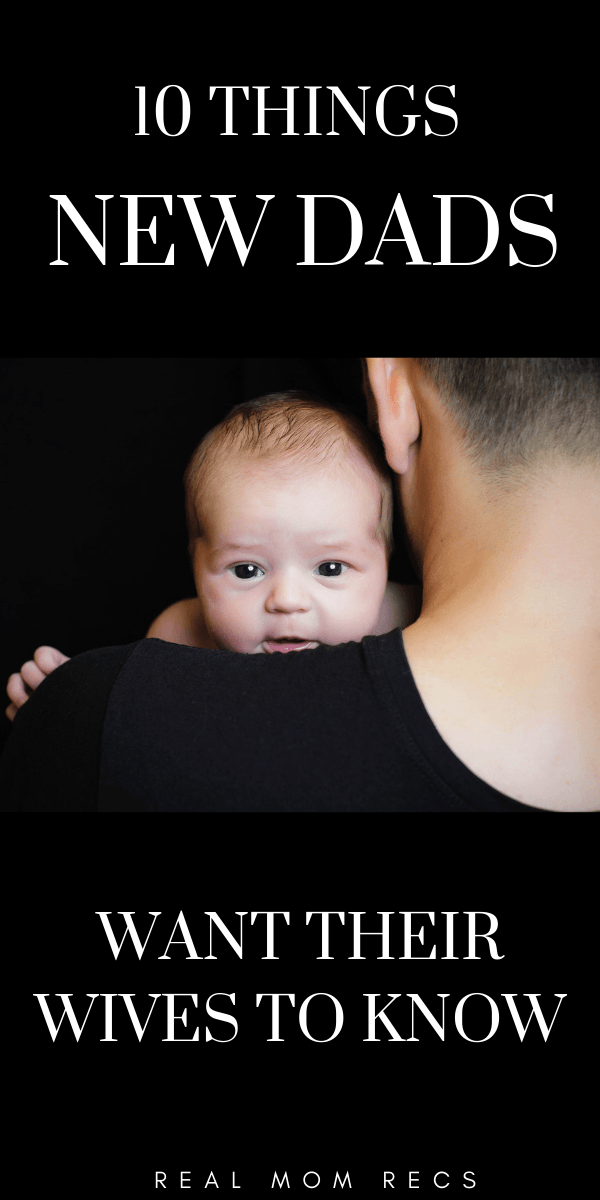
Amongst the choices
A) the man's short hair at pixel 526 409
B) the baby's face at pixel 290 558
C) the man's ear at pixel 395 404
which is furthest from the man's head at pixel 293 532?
the man's short hair at pixel 526 409

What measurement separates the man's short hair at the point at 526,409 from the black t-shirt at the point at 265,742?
0.80ft

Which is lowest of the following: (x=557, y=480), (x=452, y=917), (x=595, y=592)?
(x=452, y=917)

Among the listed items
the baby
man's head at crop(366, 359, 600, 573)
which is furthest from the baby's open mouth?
man's head at crop(366, 359, 600, 573)

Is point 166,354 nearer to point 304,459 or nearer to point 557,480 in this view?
point 304,459

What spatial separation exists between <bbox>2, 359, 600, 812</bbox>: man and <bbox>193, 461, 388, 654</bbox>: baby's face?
1.26ft

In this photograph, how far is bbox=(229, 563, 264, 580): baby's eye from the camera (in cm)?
138

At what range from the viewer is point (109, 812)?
2.88 feet

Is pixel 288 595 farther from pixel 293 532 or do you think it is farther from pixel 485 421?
pixel 485 421

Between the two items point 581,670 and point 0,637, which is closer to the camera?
point 581,670

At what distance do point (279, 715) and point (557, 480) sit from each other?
14.8 inches

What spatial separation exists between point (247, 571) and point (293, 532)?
10 cm

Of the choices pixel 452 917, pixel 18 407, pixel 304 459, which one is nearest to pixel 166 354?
pixel 304 459

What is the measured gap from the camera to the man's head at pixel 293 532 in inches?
52.6

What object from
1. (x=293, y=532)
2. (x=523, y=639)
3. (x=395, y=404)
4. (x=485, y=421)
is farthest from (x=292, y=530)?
(x=523, y=639)
